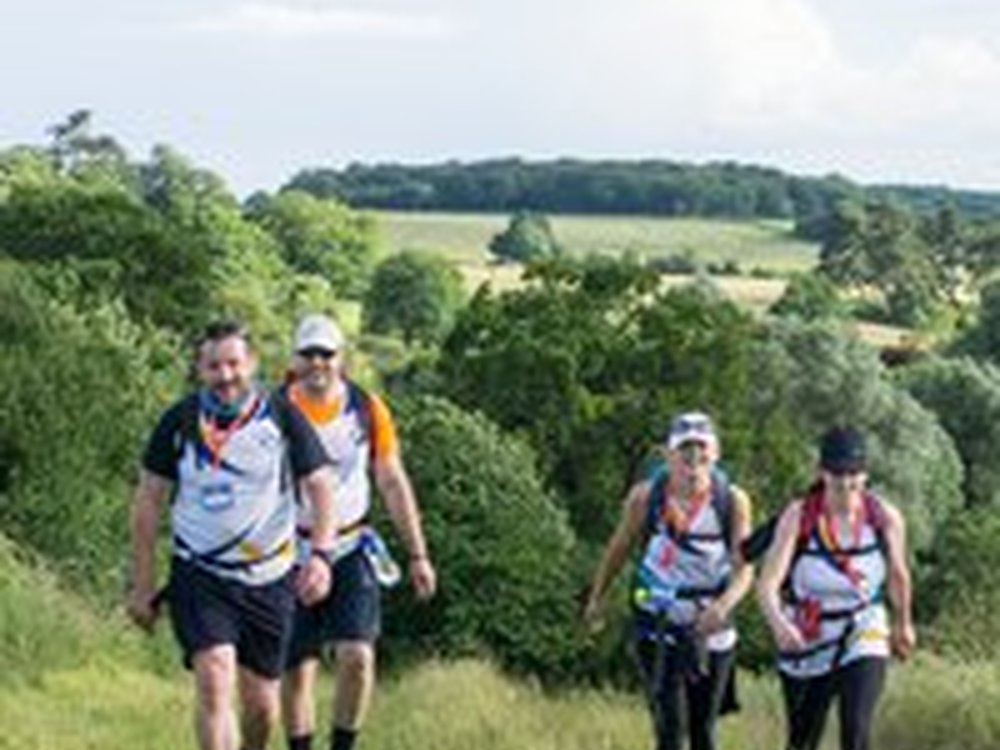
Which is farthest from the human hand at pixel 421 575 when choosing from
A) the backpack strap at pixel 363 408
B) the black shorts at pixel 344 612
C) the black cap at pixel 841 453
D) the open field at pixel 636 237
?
the open field at pixel 636 237

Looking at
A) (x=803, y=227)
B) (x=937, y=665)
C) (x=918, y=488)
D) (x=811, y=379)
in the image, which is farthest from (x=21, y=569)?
(x=803, y=227)

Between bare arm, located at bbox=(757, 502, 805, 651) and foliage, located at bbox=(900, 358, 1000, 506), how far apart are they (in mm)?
70129

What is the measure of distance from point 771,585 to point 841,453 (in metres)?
0.66

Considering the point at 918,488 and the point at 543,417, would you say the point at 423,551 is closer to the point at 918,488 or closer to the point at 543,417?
the point at 543,417

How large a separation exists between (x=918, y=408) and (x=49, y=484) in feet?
152

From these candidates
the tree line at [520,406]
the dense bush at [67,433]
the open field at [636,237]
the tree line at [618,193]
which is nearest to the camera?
the dense bush at [67,433]

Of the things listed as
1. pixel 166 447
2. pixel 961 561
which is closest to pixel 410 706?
pixel 166 447

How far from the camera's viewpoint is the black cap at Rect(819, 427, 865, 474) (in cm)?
1056

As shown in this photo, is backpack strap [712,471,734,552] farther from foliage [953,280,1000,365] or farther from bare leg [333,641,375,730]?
foliage [953,280,1000,365]

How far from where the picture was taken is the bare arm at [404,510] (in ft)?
36.2

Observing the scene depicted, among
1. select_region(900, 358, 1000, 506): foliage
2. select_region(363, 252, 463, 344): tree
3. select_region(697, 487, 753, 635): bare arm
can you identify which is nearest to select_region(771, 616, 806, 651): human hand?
select_region(697, 487, 753, 635): bare arm

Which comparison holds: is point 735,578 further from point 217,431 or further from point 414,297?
point 414,297

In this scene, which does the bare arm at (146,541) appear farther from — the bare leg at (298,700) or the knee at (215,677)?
the bare leg at (298,700)

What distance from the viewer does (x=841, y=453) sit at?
34.7 ft
